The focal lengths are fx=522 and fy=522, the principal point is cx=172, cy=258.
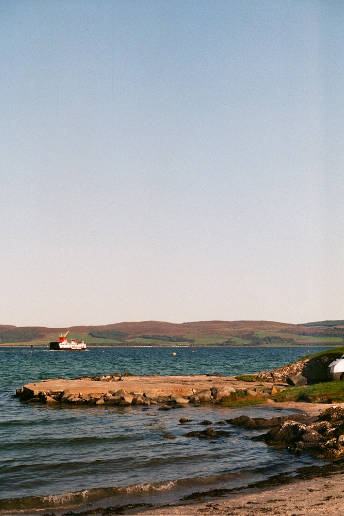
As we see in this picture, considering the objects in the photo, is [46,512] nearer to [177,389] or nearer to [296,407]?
[296,407]

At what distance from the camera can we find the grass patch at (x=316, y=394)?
28.7m

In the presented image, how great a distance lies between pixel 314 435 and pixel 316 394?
11.3 metres

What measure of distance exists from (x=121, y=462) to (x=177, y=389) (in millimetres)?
17792

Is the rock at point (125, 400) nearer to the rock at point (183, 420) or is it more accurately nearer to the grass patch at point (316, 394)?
the rock at point (183, 420)

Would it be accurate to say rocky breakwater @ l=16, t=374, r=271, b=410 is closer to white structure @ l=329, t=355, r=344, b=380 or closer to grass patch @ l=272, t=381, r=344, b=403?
grass patch @ l=272, t=381, r=344, b=403

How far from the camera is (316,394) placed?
29.7m

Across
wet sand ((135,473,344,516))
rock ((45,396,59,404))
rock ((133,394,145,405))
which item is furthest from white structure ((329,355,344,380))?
wet sand ((135,473,344,516))

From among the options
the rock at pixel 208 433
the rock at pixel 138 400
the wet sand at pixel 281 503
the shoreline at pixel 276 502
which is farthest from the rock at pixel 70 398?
the wet sand at pixel 281 503

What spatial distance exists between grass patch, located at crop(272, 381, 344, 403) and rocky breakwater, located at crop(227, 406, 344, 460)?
5.94 m

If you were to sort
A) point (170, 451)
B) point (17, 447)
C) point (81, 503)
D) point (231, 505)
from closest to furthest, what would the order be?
point (231, 505), point (81, 503), point (170, 451), point (17, 447)

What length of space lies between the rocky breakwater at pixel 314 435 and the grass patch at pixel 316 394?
5937 millimetres

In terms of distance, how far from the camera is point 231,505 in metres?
12.7

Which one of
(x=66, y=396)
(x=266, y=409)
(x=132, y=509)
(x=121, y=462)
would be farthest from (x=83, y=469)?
(x=66, y=396)

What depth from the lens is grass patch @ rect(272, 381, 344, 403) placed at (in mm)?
28730
